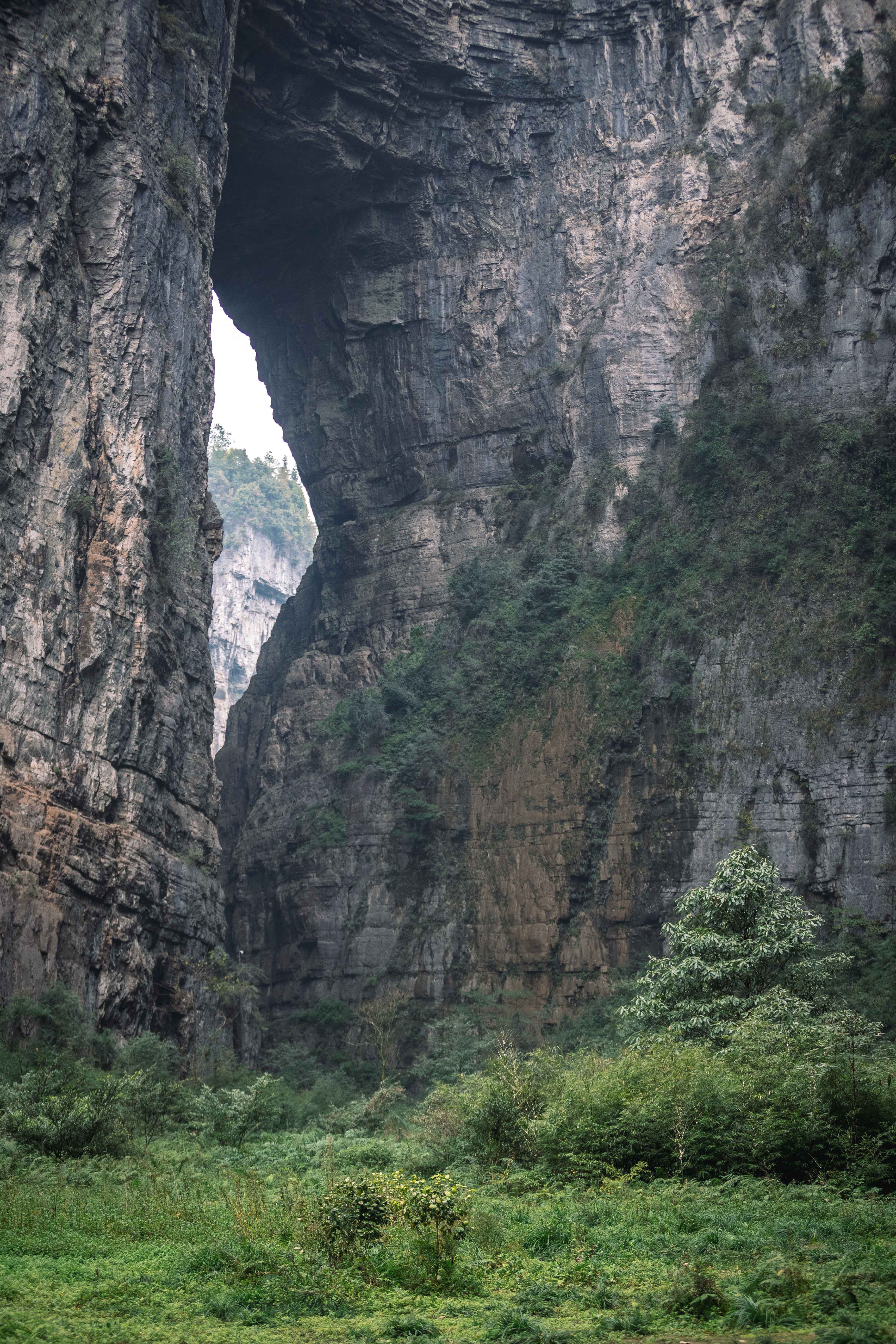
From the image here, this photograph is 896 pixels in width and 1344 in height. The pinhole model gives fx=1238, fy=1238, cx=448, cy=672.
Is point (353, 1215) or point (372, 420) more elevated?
point (372, 420)

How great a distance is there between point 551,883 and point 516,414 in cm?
1795

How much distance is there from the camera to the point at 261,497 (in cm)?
9725

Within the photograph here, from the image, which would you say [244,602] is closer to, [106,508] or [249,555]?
[249,555]

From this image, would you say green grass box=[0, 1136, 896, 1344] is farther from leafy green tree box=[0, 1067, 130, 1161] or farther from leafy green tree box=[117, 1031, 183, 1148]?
leafy green tree box=[117, 1031, 183, 1148]

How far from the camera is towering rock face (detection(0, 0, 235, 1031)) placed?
2506cm

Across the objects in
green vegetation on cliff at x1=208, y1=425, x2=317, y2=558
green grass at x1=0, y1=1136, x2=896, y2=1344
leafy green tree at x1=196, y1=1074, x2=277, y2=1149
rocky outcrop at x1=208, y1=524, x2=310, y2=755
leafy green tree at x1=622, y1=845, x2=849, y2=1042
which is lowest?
leafy green tree at x1=196, y1=1074, x2=277, y2=1149

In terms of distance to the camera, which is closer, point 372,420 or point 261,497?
point 372,420

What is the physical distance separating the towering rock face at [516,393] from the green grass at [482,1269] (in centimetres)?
1858

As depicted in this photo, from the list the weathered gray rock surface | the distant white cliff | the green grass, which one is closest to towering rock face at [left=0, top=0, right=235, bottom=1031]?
the weathered gray rock surface

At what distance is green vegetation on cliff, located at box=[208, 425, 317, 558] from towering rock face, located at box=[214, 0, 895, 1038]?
4591 cm

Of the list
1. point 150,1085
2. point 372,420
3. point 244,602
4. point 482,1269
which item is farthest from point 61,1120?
point 244,602

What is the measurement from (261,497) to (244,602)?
9398 mm

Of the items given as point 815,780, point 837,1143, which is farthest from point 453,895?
point 837,1143

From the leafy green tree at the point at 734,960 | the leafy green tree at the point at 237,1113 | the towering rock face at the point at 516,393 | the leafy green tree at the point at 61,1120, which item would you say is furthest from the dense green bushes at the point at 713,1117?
the towering rock face at the point at 516,393
